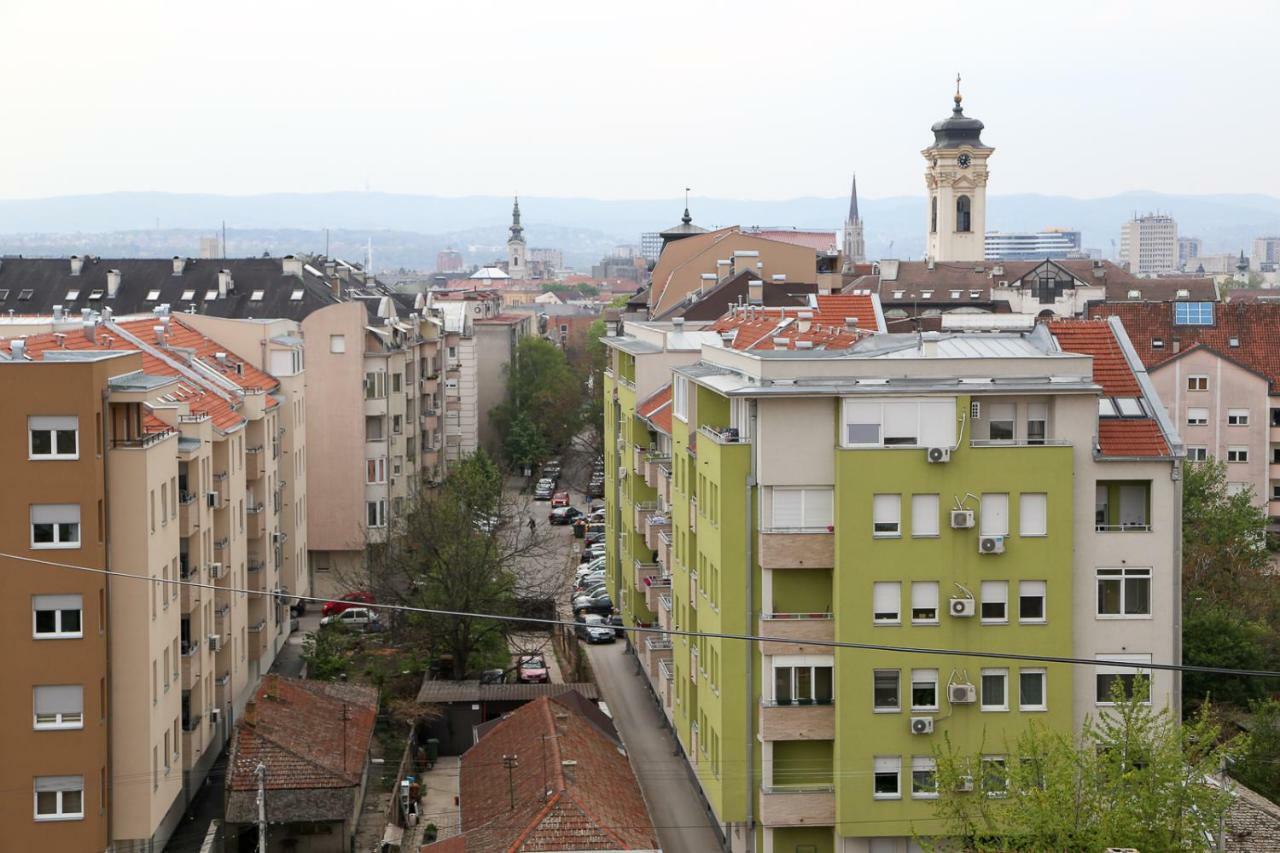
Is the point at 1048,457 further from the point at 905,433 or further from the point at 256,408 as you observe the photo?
the point at 256,408

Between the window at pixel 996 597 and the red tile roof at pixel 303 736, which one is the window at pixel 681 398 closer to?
the window at pixel 996 597

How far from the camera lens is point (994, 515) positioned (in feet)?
96.5

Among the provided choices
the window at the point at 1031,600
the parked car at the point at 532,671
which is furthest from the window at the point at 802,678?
the parked car at the point at 532,671

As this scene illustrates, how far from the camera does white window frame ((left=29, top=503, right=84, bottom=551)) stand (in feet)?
103

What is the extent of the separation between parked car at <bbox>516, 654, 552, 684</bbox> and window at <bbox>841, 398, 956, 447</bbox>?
69.8 feet

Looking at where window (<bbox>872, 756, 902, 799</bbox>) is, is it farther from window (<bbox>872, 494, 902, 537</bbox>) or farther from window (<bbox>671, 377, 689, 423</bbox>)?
window (<bbox>671, 377, 689, 423</bbox>)

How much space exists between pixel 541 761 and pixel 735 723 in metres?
5.25

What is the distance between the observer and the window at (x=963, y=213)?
140 m

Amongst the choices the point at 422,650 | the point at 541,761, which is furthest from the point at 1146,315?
the point at 541,761

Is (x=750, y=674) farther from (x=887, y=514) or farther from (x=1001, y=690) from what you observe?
(x=1001, y=690)

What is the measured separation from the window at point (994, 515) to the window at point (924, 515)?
2.63ft

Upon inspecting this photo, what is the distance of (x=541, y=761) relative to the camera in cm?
3466

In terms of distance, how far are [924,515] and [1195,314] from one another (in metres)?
50.7

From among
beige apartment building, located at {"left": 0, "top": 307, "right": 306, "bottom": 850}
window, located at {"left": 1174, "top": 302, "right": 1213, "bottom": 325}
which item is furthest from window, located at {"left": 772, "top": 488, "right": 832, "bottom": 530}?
window, located at {"left": 1174, "top": 302, "right": 1213, "bottom": 325}
